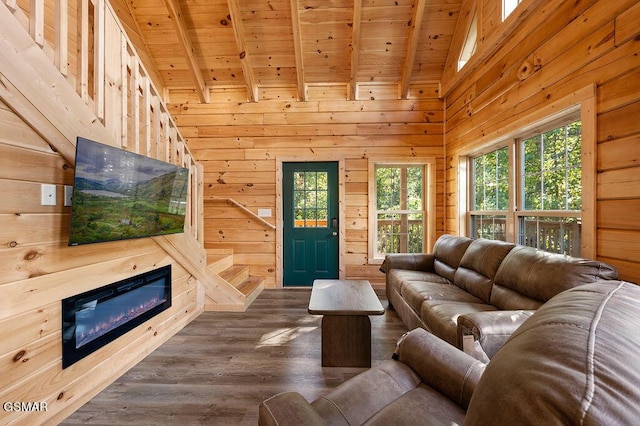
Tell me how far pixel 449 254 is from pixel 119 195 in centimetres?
319

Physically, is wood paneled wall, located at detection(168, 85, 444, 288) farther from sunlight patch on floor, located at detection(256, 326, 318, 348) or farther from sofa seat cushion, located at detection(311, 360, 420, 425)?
sofa seat cushion, located at detection(311, 360, 420, 425)

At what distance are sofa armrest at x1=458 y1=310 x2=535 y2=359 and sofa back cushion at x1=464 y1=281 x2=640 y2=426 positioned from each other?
3.26 feet

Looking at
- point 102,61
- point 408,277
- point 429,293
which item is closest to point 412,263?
point 408,277

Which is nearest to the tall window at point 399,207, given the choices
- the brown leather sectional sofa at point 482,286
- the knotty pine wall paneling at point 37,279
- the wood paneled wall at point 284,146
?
the wood paneled wall at point 284,146

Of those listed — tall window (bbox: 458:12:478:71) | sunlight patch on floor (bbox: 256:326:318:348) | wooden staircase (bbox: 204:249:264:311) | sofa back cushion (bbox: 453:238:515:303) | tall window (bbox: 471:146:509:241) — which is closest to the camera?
sofa back cushion (bbox: 453:238:515:303)

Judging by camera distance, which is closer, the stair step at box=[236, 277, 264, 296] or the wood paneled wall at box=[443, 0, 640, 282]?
the wood paneled wall at box=[443, 0, 640, 282]

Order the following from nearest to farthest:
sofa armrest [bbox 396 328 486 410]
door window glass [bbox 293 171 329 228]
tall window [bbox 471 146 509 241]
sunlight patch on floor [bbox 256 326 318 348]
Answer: sofa armrest [bbox 396 328 486 410], sunlight patch on floor [bbox 256 326 318 348], tall window [bbox 471 146 509 241], door window glass [bbox 293 171 329 228]

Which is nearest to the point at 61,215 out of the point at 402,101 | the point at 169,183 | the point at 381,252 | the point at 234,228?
the point at 169,183

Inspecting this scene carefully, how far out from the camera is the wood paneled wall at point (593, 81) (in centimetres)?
173

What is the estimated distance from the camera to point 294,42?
12.2 ft

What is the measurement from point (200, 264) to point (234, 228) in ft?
4.17

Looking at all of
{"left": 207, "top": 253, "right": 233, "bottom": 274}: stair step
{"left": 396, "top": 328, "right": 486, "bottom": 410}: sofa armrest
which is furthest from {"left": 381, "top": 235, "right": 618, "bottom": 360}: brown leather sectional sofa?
{"left": 207, "top": 253, "right": 233, "bottom": 274}: stair step

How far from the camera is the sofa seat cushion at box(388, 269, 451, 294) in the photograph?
10.1 ft

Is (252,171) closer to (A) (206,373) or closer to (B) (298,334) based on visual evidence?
(B) (298,334)
